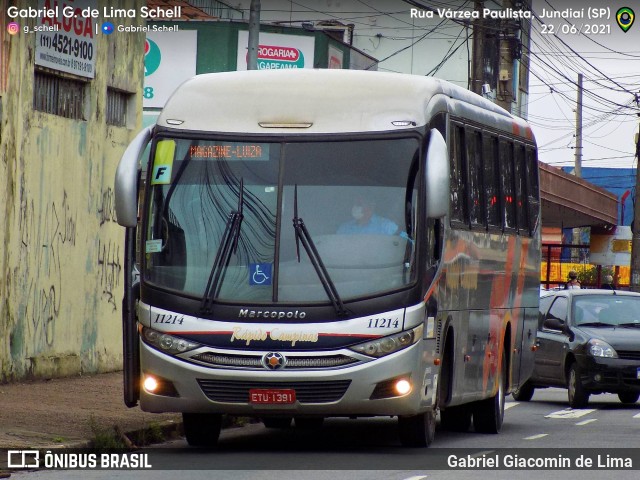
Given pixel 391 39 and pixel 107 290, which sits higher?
pixel 391 39

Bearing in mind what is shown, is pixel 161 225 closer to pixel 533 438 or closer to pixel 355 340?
pixel 355 340

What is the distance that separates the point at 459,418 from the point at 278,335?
15.7 ft

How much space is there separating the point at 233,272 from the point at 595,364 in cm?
906

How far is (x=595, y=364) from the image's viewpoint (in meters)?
20.0

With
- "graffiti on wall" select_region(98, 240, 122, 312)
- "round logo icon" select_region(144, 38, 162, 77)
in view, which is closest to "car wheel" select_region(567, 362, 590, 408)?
"graffiti on wall" select_region(98, 240, 122, 312)

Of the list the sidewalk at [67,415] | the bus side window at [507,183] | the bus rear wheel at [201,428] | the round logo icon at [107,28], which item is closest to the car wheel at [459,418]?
the bus side window at [507,183]

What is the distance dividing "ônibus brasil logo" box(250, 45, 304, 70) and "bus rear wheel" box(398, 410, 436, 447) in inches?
983

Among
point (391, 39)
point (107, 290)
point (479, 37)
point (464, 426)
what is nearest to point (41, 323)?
point (107, 290)

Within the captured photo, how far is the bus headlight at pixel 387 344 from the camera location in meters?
12.0

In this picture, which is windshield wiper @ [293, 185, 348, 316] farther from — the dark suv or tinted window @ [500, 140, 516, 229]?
the dark suv

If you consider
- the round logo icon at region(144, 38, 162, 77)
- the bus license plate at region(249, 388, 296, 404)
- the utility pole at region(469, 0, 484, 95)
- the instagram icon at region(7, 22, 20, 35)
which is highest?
the round logo icon at region(144, 38, 162, 77)

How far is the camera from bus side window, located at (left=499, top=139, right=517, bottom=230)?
52.6ft

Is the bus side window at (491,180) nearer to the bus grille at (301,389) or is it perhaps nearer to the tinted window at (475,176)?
the tinted window at (475,176)

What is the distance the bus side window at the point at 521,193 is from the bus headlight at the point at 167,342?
5.73m
